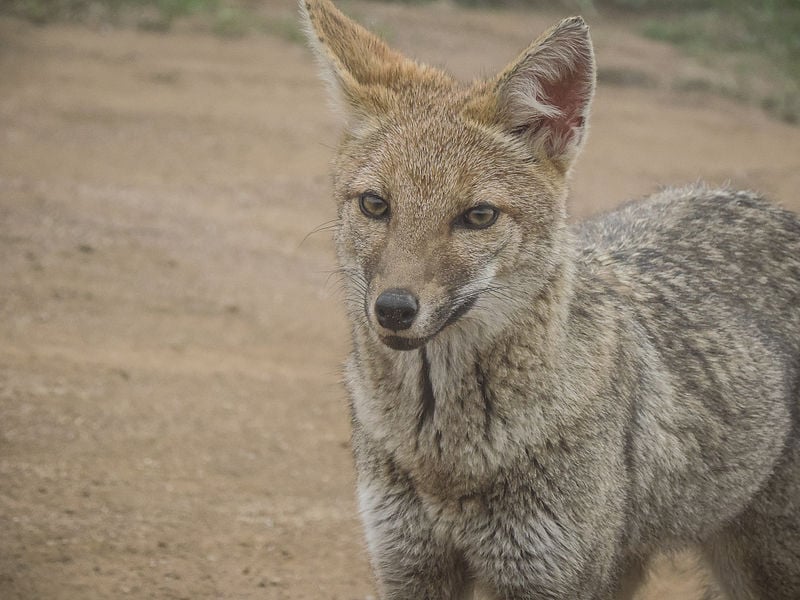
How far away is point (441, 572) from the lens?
4309 millimetres

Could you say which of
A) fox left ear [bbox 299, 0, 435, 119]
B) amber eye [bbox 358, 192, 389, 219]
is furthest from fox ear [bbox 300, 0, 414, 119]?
amber eye [bbox 358, 192, 389, 219]

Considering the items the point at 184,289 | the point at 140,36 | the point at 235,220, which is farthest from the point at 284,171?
the point at 140,36

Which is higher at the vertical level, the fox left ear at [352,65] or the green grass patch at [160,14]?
the fox left ear at [352,65]

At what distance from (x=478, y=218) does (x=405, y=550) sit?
51.6 inches

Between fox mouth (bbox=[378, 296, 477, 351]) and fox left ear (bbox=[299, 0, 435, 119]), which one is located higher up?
fox left ear (bbox=[299, 0, 435, 119])

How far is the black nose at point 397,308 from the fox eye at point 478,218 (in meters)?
0.43

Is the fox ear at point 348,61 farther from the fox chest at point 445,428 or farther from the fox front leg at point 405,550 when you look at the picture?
the fox front leg at point 405,550

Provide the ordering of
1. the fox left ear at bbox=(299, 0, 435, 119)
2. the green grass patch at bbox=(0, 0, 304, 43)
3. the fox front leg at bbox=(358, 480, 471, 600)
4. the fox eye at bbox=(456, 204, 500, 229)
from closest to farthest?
the fox eye at bbox=(456, 204, 500, 229) < the fox front leg at bbox=(358, 480, 471, 600) < the fox left ear at bbox=(299, 0, 435, 119) < the green grass patch at bbox=(0, 0, 304, 43)

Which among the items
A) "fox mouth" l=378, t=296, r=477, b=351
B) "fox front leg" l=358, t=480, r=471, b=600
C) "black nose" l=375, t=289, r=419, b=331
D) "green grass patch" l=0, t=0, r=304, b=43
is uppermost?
"black nose" l=375, t=289, r=419, b=331

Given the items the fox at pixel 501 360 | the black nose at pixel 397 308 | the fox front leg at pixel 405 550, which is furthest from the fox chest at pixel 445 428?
the black nose at pixel 397 308

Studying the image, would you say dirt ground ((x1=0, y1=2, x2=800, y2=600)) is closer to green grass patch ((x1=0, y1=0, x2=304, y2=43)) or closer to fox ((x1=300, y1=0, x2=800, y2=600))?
green grass patch ((x1=0, y1=0, x2=304, y2=43))

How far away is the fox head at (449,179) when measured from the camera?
3869mm

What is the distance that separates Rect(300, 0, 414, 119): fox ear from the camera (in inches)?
173

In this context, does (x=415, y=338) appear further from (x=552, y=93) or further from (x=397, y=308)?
(x=552, y=93)
